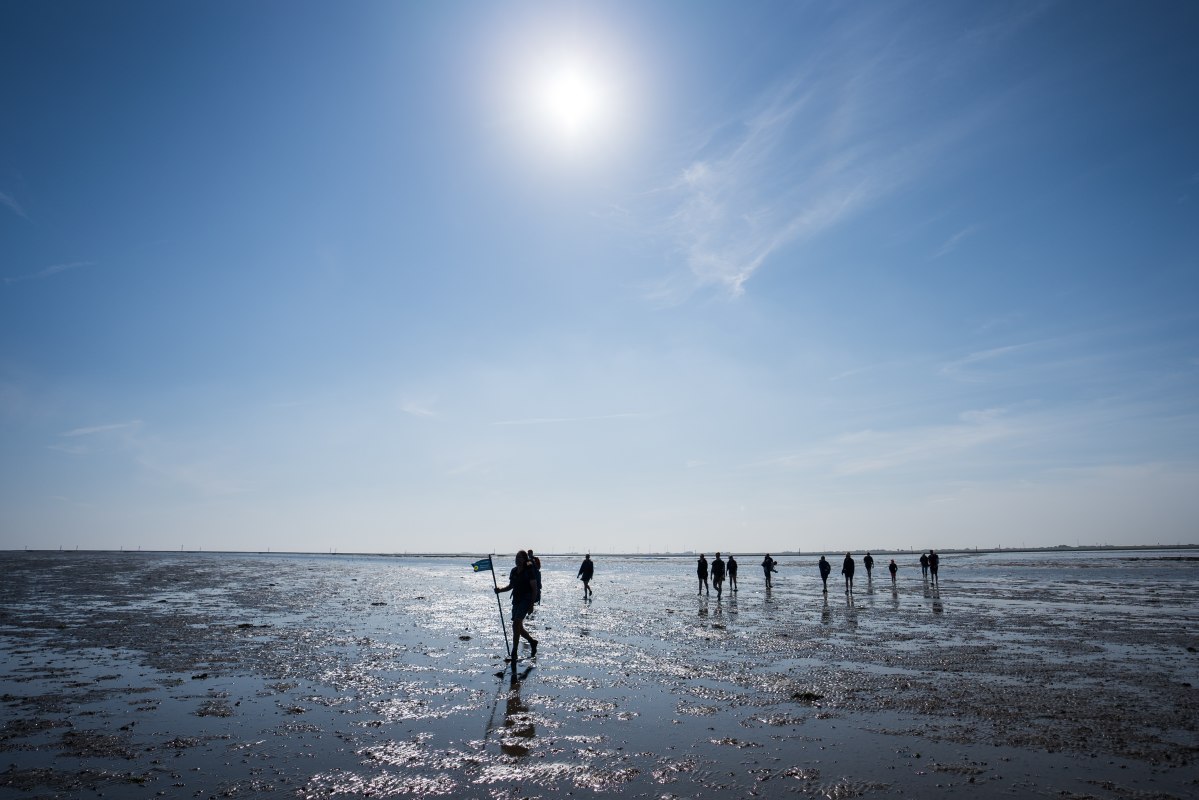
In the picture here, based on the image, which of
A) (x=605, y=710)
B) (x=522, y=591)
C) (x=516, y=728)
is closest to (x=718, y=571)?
(x=522, y=591)

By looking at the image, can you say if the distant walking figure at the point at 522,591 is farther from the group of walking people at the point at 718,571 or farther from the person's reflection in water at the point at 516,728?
the group of walking people at the point at 718,571

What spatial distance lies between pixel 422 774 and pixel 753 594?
29112 millimetres

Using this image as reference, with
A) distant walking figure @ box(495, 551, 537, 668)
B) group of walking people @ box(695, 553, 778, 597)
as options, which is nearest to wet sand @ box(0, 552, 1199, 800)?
distant walking figure @ box(495, 551, 537, 668)

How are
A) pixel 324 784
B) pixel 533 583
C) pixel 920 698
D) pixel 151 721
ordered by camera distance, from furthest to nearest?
pixel 533 583 < pixel 920 698 < pixel 151 721 < pixel 324 784

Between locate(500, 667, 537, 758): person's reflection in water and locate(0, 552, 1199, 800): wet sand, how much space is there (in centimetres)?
7

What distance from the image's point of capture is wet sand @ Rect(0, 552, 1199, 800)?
22.6ft

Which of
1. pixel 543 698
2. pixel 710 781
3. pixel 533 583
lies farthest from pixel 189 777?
pixel 533 583

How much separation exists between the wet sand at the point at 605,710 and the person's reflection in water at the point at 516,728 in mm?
66

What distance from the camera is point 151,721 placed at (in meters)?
9.14

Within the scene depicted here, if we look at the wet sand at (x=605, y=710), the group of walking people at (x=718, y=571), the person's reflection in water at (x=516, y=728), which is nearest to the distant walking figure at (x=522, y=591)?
the wet sand at (x=605, y=710)

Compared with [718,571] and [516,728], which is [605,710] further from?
[718,571]

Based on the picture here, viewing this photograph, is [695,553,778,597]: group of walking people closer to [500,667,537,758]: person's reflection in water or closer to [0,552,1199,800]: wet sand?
[0,552,1199,800]: wet sand

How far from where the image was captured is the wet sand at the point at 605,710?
22.6 feet

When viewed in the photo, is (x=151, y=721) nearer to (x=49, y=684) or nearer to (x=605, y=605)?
(x=49, y=684)
